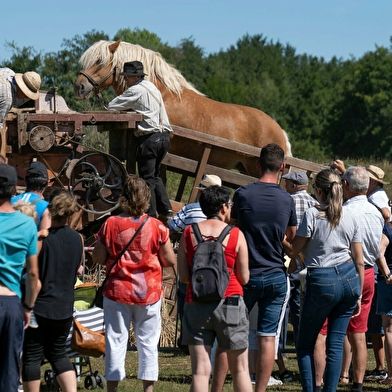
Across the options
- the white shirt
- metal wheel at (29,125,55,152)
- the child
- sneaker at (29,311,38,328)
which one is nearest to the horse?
the white shirt

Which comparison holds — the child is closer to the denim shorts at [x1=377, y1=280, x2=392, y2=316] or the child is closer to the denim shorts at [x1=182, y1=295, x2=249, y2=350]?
the denim shorts at [x1=182, y1=295, x2=249, y2=350]

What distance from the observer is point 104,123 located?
10188 millimetres

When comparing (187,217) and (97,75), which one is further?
(97,75)

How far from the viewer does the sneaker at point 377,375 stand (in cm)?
830

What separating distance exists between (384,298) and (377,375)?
100cm

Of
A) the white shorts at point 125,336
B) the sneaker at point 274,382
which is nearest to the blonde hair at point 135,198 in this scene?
the white shorts at point 125,336

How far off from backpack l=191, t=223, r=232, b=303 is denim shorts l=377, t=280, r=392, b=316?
2655 millimetres

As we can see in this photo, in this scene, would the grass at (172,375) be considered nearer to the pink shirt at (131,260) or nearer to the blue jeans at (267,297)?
the blue jeans at (267,297)

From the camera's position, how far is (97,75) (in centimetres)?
1163

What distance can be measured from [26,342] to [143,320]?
0.97 meters

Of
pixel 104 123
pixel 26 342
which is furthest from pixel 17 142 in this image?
pixel 26 342

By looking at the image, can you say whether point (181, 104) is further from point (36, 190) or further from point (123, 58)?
point (36, 190)

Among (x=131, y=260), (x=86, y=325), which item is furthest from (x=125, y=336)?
(x=86, y=325)

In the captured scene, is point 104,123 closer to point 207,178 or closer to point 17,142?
point 17,142
